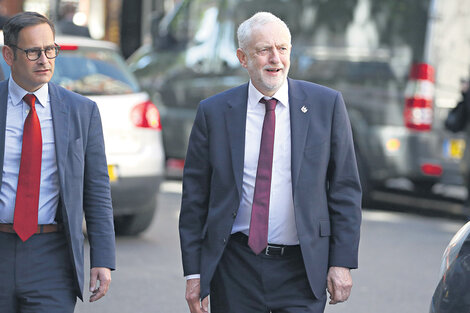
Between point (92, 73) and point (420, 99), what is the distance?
3.89 metres

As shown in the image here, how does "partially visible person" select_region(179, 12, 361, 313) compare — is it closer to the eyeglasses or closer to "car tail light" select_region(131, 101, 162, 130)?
the eyeglasses

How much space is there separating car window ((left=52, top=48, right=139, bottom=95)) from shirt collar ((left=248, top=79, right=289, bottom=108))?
15.3 feet

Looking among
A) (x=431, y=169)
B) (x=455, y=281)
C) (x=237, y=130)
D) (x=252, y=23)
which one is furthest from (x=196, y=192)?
(x=431, y=169)

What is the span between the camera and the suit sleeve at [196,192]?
399 centimetres

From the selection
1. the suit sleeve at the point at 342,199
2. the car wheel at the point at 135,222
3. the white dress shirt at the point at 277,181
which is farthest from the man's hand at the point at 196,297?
the car wheel at the point at 135,222

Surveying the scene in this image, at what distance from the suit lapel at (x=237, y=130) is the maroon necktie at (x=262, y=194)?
70 mm

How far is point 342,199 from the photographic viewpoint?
3.90 m

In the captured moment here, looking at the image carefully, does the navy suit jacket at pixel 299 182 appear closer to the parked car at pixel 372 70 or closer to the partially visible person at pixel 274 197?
the partially visible person at pixel 274 197

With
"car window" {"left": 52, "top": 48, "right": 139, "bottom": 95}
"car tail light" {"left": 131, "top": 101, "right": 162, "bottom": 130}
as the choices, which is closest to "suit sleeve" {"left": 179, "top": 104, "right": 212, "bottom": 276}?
"car window" {"left": 52, "top": 48, "right": 139, "bottom": 95}

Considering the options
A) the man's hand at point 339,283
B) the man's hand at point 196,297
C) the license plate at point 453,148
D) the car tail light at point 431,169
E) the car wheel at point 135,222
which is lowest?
the car wheel at point 135,222

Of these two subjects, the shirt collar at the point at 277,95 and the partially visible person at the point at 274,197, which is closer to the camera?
the partially visible person at the point at 274,197

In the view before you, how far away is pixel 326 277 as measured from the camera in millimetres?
3900

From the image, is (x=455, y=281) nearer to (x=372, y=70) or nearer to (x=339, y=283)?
(x=339, y=283)

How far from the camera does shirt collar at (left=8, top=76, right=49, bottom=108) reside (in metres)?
3.92
